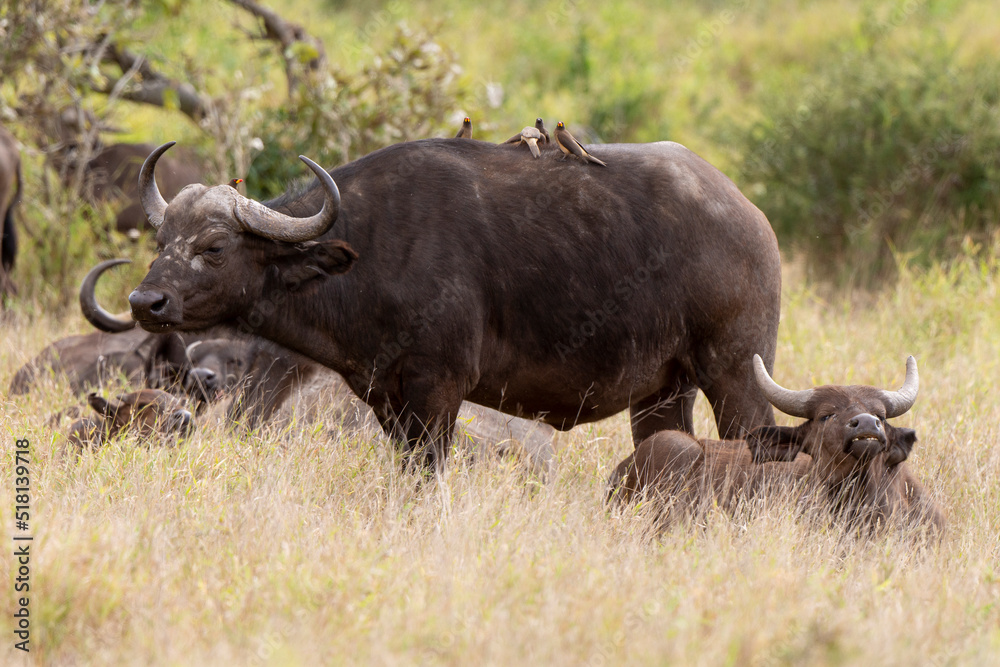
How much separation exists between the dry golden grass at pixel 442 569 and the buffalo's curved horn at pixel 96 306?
43.1 inches

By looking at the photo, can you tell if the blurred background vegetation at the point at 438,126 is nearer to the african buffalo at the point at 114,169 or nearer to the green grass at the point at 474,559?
the african buffalo at the point at 114,169

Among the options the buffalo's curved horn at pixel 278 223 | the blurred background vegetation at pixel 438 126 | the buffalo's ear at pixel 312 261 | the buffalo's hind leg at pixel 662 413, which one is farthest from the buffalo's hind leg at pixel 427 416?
the blurred background vegetation at pixel 438 126

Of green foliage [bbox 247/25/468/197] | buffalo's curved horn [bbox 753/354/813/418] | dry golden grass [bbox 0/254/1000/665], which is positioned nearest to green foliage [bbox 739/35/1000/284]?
green foliage [bbox 247/25/468/197]

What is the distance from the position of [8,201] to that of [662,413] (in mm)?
7044

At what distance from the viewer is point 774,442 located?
5375 millimetres

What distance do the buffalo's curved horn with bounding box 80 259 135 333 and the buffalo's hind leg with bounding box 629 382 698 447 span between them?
10.7 feet

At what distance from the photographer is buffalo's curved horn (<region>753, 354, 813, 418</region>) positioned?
17.6 feet

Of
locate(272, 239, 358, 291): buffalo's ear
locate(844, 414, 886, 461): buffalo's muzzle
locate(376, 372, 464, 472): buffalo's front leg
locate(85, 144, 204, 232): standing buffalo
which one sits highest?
locate(272, 239, 358, 291): buffalo's ear

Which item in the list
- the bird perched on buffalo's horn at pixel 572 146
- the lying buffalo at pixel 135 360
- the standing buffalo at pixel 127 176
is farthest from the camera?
the standing buffalo at pixel 127 176

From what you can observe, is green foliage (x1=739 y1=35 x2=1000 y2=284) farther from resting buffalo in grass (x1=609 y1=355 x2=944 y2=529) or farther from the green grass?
resting buffalo in grass (x1=609 y1=355 x2=944 y2=529)

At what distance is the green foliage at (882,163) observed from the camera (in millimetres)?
11641

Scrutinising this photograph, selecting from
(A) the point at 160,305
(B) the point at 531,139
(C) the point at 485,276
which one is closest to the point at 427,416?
(C) the point at 485,276

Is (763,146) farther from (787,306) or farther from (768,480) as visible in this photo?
(768,480)

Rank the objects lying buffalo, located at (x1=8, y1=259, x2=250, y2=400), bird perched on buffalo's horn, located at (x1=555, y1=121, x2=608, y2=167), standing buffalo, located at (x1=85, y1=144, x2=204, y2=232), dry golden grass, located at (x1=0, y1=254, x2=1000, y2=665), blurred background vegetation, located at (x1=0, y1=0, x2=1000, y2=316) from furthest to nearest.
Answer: standing buffalo, located at (x1=85, y1=144, x2=204, y2=232) → blurred background vegetation, located at (x1=0, y1=0, x2=1000, y2=316) → lying buffalo, located at (x1=8, y1=259, x2=250, y2=400) → bird perched on buffalo's horn, located at (x1=555, y1=121, x2=608, y2=167) → dry golden grass, located at (x1=0, y1=254, x2=1000, y2=665)
